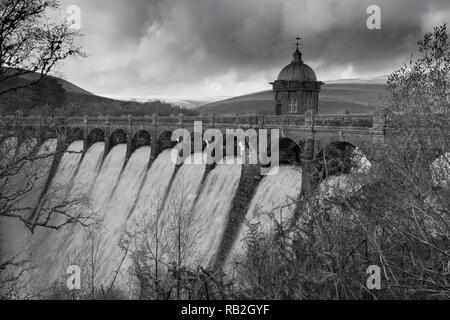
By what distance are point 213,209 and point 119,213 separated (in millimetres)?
11764

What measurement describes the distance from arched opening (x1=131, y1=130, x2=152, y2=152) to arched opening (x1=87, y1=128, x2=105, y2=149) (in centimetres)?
976

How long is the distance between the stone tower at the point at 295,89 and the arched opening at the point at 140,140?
16341 mm

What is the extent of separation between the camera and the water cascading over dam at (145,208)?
68.5 feet

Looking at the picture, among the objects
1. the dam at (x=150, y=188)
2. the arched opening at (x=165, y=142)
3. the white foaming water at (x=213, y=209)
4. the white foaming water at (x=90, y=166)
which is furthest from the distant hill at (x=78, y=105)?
the white foaming water at (x=213, y=209)

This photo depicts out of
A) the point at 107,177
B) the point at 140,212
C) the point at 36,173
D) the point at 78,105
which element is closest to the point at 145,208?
the point at 140,212

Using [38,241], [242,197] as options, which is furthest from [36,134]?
→ [38,241]

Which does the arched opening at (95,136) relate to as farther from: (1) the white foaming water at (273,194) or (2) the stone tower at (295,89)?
(1) the white foaming water at (273,194)

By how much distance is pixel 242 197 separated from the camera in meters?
22.1

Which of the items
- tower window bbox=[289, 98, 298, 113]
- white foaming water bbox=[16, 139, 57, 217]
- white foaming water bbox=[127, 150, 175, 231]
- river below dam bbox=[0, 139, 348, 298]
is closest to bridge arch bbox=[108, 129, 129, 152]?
river below dam bbox=[0, 139, 348, 298]

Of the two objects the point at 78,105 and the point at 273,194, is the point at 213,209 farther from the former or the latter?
the point at 78,105

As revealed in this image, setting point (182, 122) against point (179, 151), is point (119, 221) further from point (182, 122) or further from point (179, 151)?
point (182, 122)
